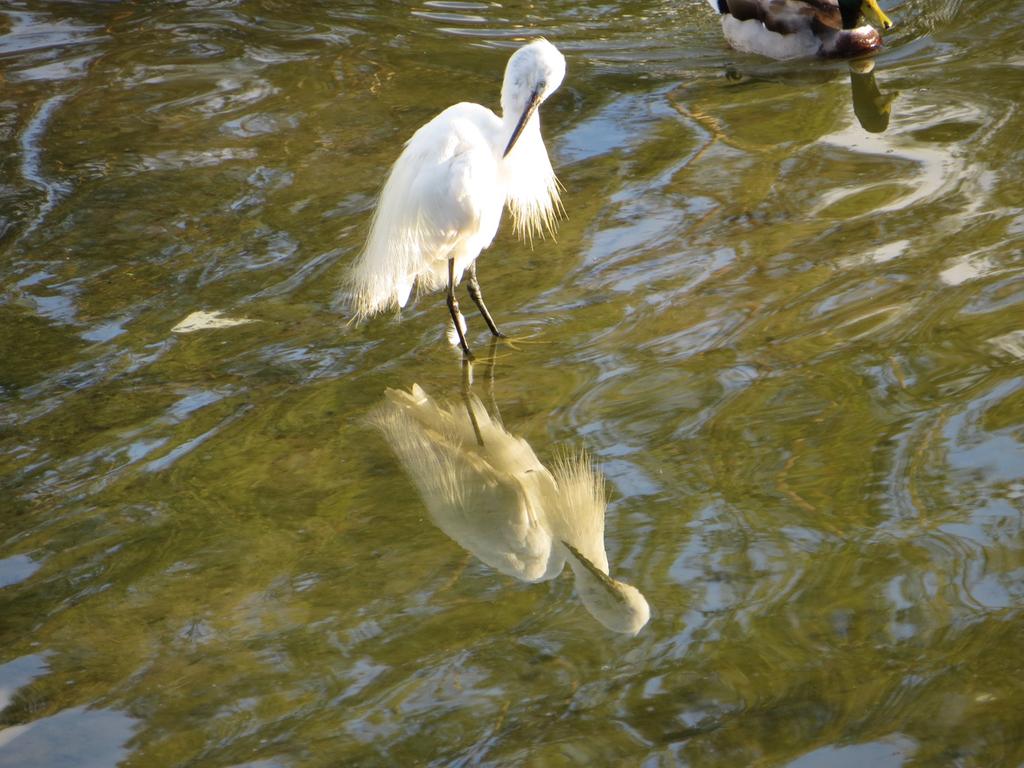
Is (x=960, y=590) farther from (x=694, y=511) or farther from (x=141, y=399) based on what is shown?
(x=141, y=399)

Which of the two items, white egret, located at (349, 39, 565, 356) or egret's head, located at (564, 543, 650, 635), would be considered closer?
egret's head, located at (564, 543, 650, 635)

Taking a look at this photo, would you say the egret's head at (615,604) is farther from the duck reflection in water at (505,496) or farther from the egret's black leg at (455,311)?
the egret's black leg at (455,311)

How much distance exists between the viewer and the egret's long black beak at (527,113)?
15.3ft

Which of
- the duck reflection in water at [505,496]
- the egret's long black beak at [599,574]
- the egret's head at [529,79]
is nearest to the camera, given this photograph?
the egret's long black beak at [599,574]

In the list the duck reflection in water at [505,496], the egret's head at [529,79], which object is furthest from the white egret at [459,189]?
the duck reflection in water at [505,496]

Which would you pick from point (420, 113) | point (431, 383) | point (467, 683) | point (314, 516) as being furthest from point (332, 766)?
point (420, 113)

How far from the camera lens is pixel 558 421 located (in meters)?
4.57

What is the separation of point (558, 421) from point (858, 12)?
5003 millimetres

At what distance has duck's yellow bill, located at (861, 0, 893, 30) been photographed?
27.2ft

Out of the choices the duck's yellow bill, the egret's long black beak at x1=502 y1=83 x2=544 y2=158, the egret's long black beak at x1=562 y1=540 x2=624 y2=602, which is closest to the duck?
the duck's yellow bill

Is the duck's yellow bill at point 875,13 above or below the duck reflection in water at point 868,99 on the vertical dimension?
above

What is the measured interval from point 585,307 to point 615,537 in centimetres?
167

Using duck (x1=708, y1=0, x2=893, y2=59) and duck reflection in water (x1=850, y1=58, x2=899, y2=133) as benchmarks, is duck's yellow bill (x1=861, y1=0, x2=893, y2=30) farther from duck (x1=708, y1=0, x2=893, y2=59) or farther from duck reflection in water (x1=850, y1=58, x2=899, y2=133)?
duck reflection in water (x1=850, y1=58, x2=899, y2=133)

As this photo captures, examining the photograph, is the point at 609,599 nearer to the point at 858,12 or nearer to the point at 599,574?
the point at 599,574
